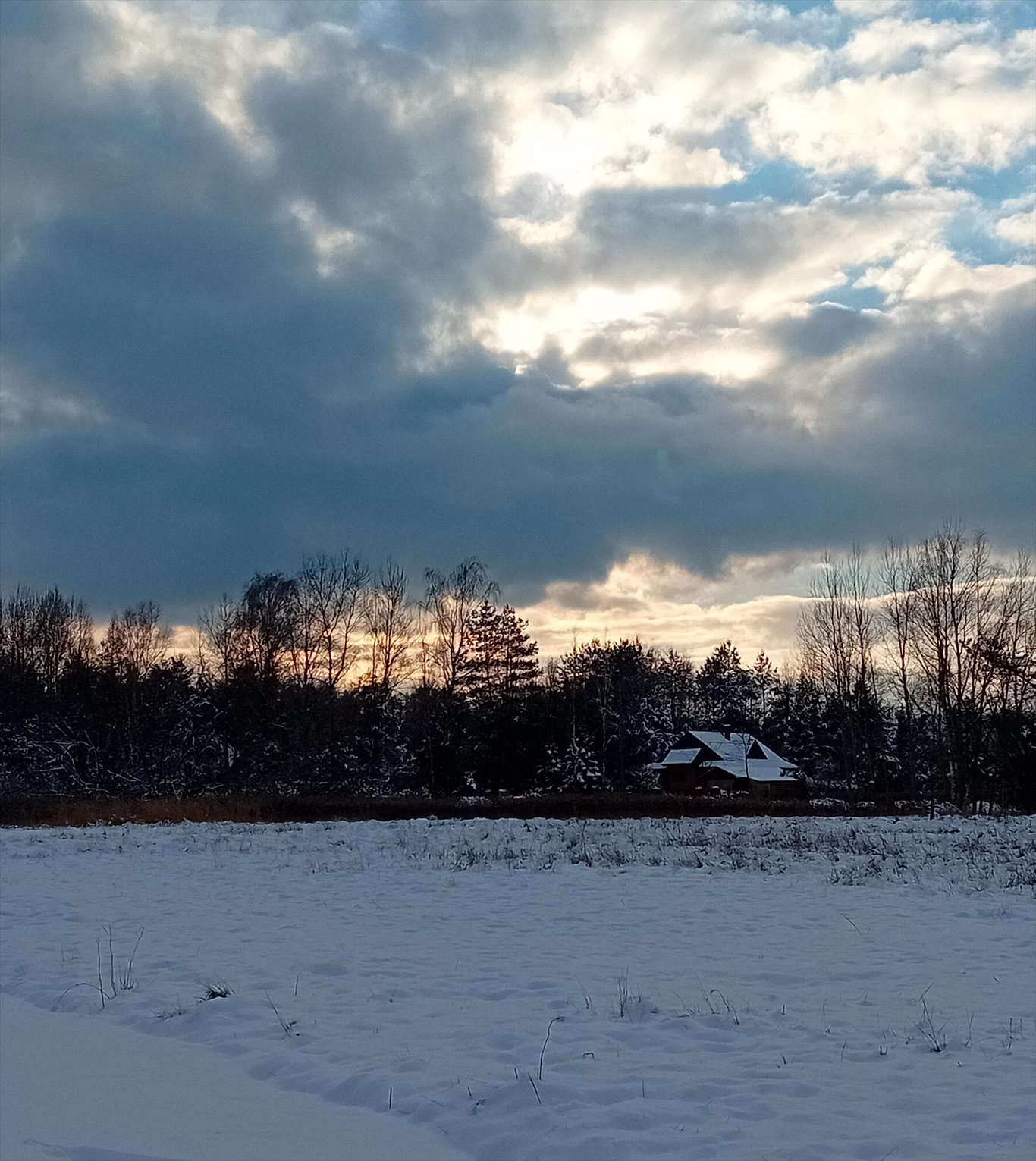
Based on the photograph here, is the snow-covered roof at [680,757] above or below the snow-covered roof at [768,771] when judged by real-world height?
above

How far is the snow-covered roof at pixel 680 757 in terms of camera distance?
230 feet

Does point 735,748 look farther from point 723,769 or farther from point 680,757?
point 680,757

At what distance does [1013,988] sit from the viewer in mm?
8141

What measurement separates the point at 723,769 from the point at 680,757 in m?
3.25

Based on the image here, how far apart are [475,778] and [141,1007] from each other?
5336 centimetres

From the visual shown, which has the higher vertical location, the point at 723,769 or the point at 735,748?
the point at 735,748

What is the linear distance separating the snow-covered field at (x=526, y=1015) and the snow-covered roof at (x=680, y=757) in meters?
54.9

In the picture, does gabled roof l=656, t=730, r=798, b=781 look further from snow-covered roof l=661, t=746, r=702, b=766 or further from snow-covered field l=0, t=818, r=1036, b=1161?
snow-covered field l=0, t=818, r=1036, b=1161

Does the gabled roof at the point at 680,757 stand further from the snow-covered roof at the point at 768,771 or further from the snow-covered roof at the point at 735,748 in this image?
the snow-covered roof at the point at 768,771

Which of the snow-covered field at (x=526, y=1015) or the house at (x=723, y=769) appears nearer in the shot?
the snow-covered field at (x=526, y=1015)

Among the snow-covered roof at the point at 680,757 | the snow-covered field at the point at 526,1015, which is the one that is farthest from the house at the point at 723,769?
the snow-covered field at the point at 526,1015

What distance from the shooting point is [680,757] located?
7050 cm

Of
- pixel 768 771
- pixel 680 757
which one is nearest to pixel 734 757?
pixel 768 771

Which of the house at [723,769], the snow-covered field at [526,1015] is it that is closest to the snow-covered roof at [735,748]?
the house at [723,769]
